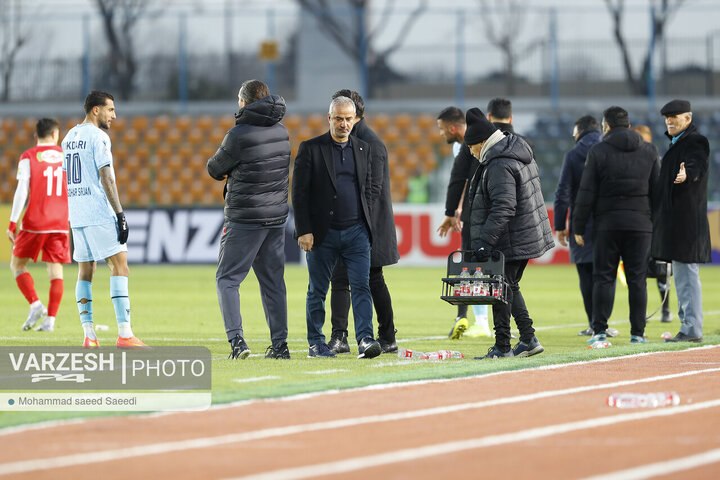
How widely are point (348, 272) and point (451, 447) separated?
4213mm

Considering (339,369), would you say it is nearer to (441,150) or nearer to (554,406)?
(554,406)

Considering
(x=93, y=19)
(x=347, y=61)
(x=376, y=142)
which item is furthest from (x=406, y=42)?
(x=376, y=142)

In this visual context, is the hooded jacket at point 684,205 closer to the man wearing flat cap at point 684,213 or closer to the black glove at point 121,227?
the man wearing flat cap at point 684,213

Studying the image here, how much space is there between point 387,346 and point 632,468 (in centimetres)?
513

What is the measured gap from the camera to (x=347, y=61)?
35688 millimetres

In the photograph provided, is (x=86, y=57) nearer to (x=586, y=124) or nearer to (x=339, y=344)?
(x=586, y=124)

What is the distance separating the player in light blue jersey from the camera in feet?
34.2

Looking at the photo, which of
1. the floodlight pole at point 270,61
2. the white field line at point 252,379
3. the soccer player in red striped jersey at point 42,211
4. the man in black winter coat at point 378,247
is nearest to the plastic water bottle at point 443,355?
the man in black winter coat at point 378,247

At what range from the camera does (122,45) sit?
36500 millimetres

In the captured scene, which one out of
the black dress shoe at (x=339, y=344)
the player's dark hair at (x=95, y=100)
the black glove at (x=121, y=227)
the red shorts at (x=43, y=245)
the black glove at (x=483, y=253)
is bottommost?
the black dress shoe at (x=339, y=344)

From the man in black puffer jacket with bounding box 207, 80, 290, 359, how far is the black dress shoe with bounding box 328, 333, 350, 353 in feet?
2.18

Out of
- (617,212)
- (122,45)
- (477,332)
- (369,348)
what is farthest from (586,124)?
(122,45)

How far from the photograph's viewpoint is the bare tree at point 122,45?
36.0 m

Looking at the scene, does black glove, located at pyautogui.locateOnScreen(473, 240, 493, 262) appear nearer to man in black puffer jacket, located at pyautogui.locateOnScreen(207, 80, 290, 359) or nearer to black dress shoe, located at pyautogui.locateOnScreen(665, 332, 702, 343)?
man in black puffer jacket, located at pyautogui.locateOnScreen(207, 80, 290, 359)
